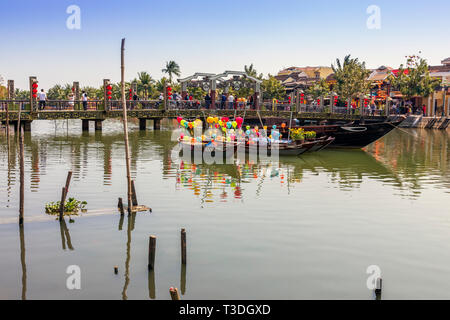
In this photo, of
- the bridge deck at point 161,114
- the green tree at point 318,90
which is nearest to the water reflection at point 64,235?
the bridge deck at point 161,114

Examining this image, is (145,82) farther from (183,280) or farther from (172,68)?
(183,280)

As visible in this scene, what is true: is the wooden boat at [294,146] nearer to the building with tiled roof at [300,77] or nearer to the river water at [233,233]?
the river water at [233,233]

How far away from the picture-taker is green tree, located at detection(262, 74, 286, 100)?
6925 centimetres

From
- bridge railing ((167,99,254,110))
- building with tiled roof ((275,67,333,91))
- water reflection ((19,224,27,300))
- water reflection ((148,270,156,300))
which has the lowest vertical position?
water reflection ((148,270,156,300))

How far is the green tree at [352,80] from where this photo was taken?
6494 centimetres

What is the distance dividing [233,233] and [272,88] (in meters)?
57.1

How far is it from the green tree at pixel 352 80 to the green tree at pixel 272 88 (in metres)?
7.58

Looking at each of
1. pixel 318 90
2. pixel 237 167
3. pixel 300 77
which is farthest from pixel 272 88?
pixel 237 167

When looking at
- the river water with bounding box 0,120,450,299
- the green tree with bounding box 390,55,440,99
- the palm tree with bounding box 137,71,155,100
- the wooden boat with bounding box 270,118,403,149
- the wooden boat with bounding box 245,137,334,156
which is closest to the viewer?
the river water with bounding box 0,120,450,299

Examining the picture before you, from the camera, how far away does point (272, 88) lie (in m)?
69.1

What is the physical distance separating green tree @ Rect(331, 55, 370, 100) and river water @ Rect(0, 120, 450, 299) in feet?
137

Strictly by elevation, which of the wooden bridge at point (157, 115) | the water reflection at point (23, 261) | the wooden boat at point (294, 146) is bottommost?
the water reflection at point (23, 261)

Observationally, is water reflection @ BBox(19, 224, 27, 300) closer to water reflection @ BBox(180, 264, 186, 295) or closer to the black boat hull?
water reflection @ BBox(180, 264, 186, 295)

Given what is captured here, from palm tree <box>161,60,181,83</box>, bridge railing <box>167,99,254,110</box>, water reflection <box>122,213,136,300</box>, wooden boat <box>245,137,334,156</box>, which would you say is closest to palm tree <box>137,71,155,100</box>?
palm tree <box>161,60,181,83</box>
